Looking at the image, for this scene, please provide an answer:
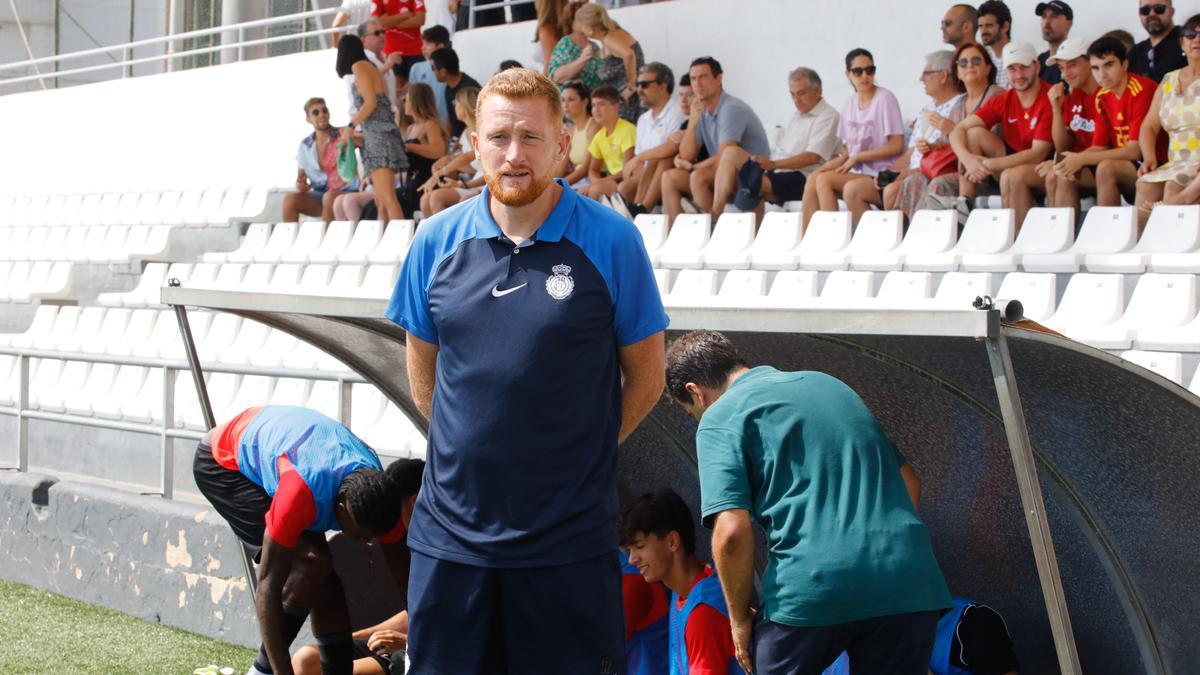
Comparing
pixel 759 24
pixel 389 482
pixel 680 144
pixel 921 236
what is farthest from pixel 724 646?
pixel 759 24

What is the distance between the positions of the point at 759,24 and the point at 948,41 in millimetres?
3144

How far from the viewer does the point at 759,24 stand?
12.3 meters

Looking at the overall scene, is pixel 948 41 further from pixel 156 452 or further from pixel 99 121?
pixel 99 121

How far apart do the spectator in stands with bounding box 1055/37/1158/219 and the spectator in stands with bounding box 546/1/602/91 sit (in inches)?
165

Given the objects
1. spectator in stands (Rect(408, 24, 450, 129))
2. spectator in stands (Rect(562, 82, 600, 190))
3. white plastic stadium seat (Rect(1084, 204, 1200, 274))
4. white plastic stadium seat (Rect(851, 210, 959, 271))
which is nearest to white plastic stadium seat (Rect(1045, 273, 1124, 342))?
white plastic stadium seat (Rect(1084, 204, 1200, 274))

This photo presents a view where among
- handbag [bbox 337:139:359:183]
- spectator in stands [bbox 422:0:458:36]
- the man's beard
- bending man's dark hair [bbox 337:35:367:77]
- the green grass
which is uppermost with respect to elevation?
spectator in stands [bbox 422:0:458:36]

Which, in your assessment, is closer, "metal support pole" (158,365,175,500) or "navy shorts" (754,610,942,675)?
"navy shorts" (754,610,942,675)

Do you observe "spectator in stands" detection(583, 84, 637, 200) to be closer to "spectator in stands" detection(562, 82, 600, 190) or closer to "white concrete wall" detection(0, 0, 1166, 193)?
"spectator in stands" detection(562, 82, 600, 190)

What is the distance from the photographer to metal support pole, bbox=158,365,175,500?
7359mm

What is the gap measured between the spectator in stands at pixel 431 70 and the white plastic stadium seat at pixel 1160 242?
19.8ft

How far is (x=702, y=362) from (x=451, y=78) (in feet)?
28.9

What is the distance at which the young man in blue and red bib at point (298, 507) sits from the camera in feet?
15.5

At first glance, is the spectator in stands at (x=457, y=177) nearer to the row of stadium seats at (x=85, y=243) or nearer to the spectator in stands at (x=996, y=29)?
the row of stadium seats at (x=85, y=243)

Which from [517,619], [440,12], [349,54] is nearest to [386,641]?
[517,619]
